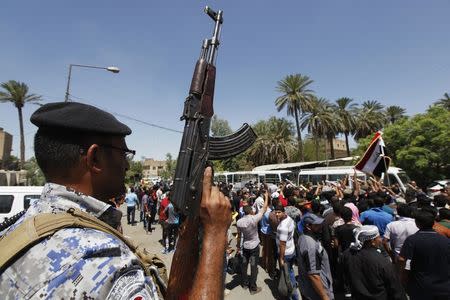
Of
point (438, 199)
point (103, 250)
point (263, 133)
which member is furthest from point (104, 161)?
point (263, 133)

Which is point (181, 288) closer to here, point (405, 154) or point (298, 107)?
point (405, 154)

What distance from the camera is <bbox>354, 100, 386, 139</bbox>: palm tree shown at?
1567 inches

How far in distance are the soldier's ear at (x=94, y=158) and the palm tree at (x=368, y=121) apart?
139ft

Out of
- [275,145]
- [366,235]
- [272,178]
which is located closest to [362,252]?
[366,235]

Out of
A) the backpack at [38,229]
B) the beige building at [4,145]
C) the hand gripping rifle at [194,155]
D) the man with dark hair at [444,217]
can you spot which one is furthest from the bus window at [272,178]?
the beige building at [4,145]

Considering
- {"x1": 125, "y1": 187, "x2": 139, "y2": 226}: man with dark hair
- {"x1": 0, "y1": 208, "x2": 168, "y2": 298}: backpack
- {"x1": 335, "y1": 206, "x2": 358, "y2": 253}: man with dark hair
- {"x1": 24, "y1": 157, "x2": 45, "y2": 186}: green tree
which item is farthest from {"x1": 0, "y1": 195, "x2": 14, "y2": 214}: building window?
{"x1": 24, "y1": 157, "x2": 45, "y2": 186}: green tree

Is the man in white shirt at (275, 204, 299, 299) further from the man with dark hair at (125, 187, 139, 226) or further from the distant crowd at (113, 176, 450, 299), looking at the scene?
the man with dark hair at (125, 187, 139, 226)

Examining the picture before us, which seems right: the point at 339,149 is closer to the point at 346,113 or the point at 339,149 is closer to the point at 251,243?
the point at 346,113

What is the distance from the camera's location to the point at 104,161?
142cm

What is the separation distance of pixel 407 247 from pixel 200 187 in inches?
143

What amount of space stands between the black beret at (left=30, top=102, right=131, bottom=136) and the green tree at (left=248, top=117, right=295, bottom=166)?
4415 cm

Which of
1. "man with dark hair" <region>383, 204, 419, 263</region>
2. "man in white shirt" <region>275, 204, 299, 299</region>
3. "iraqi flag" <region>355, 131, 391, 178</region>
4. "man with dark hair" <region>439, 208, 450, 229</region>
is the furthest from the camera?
"iraqi flag" <region>355, 131, 391, 178</region>

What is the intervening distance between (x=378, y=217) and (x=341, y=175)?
13619 millimetres

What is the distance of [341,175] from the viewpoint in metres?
19.1
